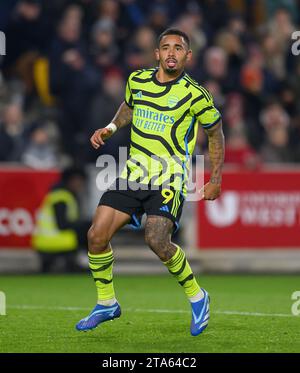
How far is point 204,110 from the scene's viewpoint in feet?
28.5

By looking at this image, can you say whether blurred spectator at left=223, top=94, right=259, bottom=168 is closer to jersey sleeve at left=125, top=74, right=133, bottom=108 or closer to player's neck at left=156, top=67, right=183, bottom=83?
jersey sleeve at left=125, top=74, right=133, bottom=108

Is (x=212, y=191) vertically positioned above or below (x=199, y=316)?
above

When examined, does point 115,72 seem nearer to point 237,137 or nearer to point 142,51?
point 142,51

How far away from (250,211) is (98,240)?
7538 millimetres

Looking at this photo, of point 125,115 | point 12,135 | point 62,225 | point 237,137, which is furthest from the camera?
point 237,137

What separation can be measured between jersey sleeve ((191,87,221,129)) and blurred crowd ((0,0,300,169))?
281 inches

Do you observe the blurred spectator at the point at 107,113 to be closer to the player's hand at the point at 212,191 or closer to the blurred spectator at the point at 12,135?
the blurred spectator at the point at 12,135

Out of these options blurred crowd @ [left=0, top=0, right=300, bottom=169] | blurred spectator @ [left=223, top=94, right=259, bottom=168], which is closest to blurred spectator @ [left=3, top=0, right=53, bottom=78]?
blurred crowd @ [left=0, top=0, right=300, bottom=169]

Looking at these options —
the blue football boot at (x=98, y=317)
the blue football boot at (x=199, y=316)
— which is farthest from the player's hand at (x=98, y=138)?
the blue football boot at (x=199, y=316)

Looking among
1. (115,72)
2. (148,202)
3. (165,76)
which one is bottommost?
(148,202)

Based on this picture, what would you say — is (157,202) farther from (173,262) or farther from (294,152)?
(294,152)

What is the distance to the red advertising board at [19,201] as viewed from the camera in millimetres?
15062

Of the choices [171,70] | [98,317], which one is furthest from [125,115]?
[98,317]

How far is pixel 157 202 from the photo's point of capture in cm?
869
